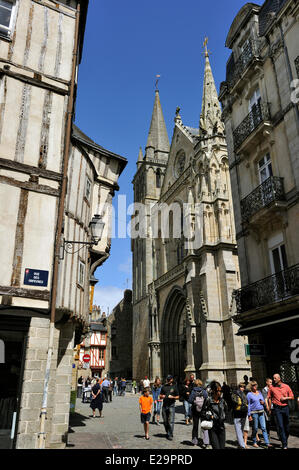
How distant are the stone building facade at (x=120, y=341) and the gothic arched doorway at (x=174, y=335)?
503 inches

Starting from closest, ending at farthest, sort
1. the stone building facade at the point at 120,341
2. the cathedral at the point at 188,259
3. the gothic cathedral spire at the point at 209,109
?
the cathedral at the point at 188,259 → the gothic cathedral spire at the point at 209,109 → the stone building facade at the point at 120,341

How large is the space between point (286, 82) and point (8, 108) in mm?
7813

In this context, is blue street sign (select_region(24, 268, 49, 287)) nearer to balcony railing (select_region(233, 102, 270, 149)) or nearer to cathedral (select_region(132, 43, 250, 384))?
balcony railing (select_region(233, 102, 270, 149))

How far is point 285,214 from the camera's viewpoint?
10.0m

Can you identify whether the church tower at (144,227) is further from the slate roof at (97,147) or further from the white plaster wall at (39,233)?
the white plaster wall at (39,233)

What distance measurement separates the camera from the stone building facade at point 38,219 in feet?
20.7

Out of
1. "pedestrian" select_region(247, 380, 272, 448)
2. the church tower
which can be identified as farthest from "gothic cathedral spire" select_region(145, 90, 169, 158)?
"pedestrian" select_region(247, 380, 272, 448)

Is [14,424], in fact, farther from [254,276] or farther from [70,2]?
[70,2]

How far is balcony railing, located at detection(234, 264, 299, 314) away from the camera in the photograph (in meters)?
9.12

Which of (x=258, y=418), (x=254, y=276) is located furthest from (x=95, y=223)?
(x=254, y=276)

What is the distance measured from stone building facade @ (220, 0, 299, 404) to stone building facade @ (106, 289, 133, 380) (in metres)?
29.9

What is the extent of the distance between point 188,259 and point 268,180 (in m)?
12.4

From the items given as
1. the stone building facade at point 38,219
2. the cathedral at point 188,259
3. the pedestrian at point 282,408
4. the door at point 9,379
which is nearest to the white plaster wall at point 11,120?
the stone building facade at point 38,219

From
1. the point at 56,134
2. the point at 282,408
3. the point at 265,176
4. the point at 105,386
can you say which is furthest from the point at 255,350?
→ the point at 105,386
